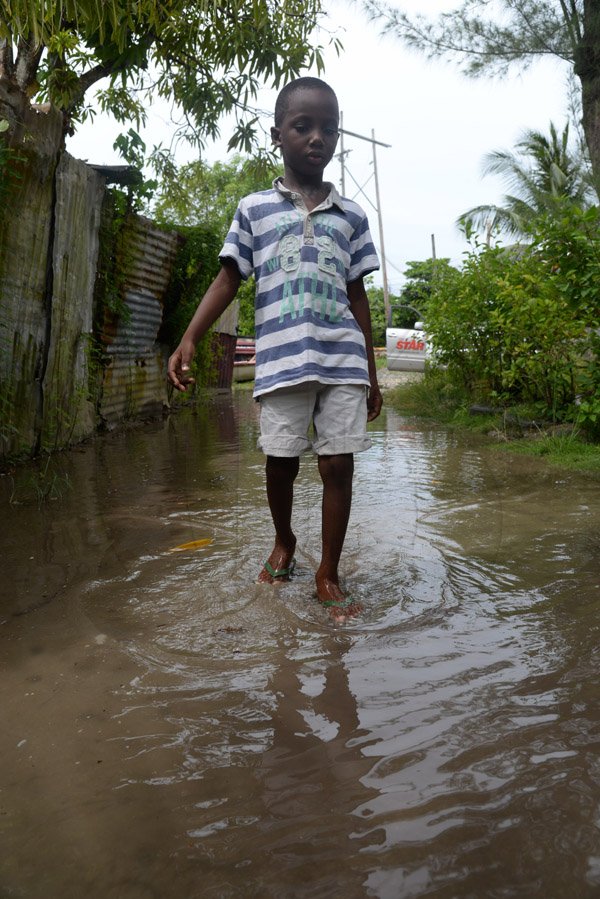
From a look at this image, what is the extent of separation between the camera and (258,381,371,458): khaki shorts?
9.04ft

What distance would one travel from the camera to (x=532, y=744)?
167 centimetres

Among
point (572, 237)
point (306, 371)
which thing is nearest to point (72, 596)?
point (306, 371)

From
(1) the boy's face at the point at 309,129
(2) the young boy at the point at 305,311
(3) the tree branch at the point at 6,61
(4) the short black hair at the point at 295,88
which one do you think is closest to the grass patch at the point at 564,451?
(2) the young boy at the point at 305,311

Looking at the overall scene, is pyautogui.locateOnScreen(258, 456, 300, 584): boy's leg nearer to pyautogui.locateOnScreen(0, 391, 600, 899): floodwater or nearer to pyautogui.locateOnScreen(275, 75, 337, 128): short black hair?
pyautogui.locateOnScreen(0, 391, 600, 899): floodwater

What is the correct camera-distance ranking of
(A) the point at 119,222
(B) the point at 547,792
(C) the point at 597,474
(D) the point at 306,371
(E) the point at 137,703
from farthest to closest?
(A) the point at 119,222, (C) the point at 597,474, (D) the point at 306,371, (E) the point at 137,703, (B) the point at 547,792

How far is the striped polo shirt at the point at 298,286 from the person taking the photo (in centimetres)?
270

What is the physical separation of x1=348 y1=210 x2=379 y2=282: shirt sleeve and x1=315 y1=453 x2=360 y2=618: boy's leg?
2.22ft

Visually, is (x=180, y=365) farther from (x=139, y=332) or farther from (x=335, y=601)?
(x=139, y=332)

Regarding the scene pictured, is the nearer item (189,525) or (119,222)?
(189,525)

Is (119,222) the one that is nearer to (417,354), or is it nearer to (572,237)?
(572,237)

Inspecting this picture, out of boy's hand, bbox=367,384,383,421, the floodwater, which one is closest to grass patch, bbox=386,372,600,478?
the floodwater

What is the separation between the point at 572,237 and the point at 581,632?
3782 millimetres

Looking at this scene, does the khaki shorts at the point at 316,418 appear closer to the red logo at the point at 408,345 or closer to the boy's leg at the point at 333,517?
the boy's leg at the point at 333,517

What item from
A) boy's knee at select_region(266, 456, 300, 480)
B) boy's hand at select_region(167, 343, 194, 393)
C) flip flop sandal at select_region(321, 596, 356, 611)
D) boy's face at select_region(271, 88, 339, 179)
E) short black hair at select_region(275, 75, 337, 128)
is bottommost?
flip flop sandal at select_region(321, 596, 356, 611)
